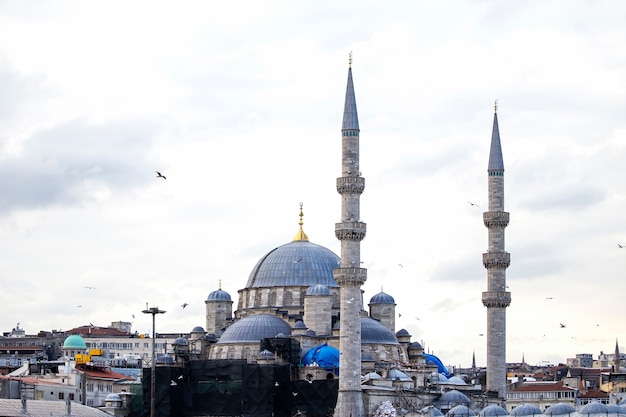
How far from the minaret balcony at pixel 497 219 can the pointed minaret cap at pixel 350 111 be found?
414 inches

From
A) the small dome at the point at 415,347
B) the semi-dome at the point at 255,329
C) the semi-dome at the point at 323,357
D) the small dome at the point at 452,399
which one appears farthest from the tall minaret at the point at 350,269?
the small dome at the point at 415,347

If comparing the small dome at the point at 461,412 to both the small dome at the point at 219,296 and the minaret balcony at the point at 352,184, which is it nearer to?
the minaret balcony at the point at 352,184

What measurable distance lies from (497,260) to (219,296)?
20.1 metres

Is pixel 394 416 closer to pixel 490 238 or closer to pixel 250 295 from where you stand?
pixel 490 238

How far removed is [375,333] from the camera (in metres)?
80.1

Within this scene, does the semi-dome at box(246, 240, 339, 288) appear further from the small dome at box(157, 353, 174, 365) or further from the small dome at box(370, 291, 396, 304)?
the small dome at box(157, 353, 174, 365)

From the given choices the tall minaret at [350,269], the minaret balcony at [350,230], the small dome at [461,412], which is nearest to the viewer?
the tall minaret at [350,269]

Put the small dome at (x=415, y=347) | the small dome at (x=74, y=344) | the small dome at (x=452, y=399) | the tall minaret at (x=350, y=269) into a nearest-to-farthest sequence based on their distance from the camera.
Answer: the tall minaret at (x=350, y=269) < the small dome at (x=452, y=399) < the small dome at (x=415, y=347) < the small dome at (x=74, y=344)

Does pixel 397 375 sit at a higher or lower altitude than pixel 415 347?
lower

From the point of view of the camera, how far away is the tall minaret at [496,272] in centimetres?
7550

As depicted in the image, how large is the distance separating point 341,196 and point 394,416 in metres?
11.5

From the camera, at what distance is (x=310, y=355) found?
77938 millimetres

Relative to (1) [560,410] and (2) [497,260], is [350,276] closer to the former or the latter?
(2) [497,260]

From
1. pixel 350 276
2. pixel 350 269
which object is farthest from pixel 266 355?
pixel 350 276
